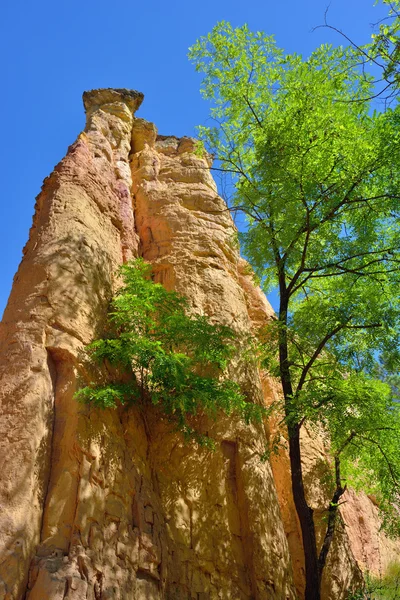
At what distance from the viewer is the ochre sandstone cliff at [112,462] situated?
241 inches

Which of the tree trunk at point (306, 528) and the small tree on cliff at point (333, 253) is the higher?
the small tree on cliff at point (333, 253)

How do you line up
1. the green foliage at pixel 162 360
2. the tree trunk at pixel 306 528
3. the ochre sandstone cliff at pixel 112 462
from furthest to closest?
the tree trunk at pixel 306 528 < the green foliage at pixel 162 360 < the ochre sandstone cliff at pixel 112 462

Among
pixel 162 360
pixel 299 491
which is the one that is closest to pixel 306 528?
pixel 299 491

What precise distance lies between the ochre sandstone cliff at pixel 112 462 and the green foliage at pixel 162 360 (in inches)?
11.8

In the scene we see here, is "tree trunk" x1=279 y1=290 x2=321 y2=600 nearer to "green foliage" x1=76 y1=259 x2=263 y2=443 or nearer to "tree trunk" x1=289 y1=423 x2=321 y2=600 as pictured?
"tree trunk" x1=289 y1=423 x2=321 y2=600

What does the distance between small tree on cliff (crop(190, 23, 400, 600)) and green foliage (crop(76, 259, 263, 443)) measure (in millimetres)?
1151

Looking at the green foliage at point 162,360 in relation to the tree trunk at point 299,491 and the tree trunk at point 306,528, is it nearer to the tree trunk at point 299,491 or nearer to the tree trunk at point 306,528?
the tree trunk at point 299,491

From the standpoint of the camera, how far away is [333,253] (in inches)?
382

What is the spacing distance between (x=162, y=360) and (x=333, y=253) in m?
4.11

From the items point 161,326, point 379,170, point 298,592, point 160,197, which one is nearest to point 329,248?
point 379,170

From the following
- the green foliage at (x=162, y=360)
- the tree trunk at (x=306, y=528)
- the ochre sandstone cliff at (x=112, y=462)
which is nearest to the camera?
the ochre sandstone cliff at (x=112, y=462)

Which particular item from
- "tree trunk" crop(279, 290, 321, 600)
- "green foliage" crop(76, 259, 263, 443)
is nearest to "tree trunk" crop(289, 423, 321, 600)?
"tree trunk" crop(279, 290, 321, 600)

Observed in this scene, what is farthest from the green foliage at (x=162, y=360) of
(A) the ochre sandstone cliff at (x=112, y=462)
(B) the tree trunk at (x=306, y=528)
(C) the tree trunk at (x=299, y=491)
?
(B) the tree trunk at (x=306, y=528)

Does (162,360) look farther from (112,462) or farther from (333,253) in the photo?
(333,253)
